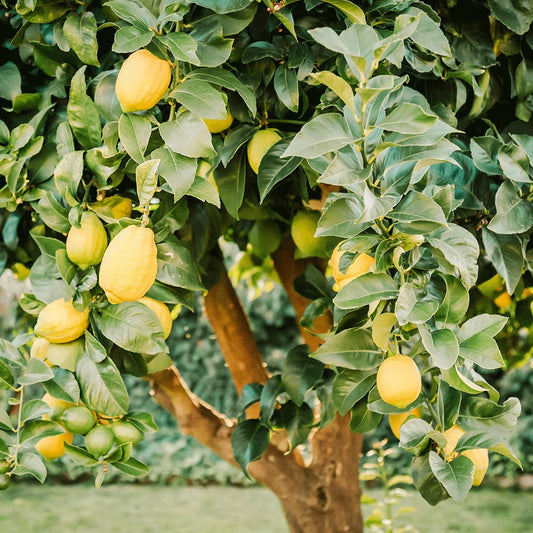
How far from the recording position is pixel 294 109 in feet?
2.74

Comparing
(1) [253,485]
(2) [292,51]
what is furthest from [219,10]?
(1) [253,485]

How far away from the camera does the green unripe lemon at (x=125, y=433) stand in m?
0.87

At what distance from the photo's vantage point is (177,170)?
0.75m

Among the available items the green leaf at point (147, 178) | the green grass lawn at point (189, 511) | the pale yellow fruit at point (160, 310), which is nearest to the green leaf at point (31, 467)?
the pale yellow fruit at point (160, 310)

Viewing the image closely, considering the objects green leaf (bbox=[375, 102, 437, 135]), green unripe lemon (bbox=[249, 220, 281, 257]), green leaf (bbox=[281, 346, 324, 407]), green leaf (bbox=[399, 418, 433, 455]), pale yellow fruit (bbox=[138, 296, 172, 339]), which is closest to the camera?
green leaf (bbox=[375, 102, 437, 135])

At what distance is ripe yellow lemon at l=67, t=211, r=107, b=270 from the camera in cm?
80

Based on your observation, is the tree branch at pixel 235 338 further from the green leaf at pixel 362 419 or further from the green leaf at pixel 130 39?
the green leaf at pixel 130 39

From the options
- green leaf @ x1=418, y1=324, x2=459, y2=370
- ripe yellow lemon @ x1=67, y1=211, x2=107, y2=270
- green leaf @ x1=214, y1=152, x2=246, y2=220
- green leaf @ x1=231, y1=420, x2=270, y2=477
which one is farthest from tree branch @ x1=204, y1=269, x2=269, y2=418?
green leaf @ x1=418, y1=324, x2=459, y2=370

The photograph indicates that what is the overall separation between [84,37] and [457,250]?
0.54 meters

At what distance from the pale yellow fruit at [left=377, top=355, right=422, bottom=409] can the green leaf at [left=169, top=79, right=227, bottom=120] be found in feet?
1.13

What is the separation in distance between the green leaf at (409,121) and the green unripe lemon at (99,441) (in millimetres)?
514

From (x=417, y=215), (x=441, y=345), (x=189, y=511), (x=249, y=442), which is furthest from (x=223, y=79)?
(x=189, y=511)

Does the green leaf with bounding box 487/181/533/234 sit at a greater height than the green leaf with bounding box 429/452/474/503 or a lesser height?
greater

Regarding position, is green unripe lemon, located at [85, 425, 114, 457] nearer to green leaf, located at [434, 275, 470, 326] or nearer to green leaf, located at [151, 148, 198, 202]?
green leaf, located at [151, 148, 198, 202]
